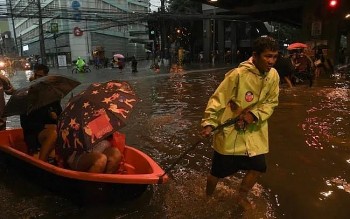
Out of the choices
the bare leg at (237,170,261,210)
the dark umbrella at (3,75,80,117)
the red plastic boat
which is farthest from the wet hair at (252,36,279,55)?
the dark umbrella at (3,75,80,117)

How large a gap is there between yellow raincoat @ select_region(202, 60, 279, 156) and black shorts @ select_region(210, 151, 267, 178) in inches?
2.8

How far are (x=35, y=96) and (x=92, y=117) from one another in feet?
4.24

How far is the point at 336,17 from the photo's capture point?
65.6 ft

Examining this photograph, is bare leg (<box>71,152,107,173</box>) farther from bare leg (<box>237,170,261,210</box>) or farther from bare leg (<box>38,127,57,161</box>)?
bare leg (<box>237,170,261,210</box>)

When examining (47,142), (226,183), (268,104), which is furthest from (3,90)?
(268,104)

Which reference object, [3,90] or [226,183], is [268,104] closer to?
[226,183]

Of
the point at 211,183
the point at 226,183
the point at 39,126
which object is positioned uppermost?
the point at 39,126

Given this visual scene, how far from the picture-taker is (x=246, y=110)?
351 centimetres

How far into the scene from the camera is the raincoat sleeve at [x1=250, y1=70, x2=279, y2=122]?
347 cm

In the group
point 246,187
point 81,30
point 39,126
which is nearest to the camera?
point 246,187

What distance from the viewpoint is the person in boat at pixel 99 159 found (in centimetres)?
369

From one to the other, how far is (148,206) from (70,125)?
124 cm

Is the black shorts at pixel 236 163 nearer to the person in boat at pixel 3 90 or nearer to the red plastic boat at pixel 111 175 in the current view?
the red plastic boat at pixel 111 175

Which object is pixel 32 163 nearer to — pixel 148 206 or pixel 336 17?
pixel 148 206
